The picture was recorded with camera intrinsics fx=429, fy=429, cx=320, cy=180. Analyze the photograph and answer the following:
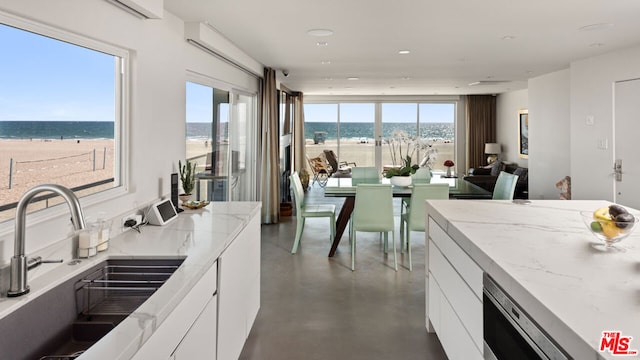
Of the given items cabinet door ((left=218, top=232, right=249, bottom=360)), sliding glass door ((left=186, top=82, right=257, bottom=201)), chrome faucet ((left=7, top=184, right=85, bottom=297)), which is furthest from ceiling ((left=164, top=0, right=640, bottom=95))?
chrome faucet ((left=7, top=184, right=85, bottom=297))

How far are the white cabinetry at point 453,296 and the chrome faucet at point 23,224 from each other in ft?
4.95

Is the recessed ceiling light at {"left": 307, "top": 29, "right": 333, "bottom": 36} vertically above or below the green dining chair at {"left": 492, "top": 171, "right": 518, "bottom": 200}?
above

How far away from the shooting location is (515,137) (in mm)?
9961

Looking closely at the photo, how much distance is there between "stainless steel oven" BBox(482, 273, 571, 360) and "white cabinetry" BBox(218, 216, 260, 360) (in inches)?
46.7

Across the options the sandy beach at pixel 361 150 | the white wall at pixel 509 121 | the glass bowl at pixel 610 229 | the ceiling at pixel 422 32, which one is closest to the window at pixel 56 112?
the ceiling at pixel 422 32

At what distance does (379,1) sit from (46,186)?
8.15 feet

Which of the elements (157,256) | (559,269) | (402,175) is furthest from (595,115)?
(157,256)

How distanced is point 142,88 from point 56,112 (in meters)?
0.71

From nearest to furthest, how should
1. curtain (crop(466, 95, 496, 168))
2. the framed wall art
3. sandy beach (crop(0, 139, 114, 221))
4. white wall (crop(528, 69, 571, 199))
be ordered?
sandy beach (crop(0, 139, 114, 221))
white wall (crop(528, 69, 571, 199))
the framed wall art
curtain (crop(466, 95, 496, 168))

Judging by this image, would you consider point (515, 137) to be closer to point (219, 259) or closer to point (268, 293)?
point (268, 293)

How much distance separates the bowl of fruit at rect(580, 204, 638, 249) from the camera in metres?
1.74

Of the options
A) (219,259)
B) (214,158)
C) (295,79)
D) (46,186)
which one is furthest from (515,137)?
(46,186)

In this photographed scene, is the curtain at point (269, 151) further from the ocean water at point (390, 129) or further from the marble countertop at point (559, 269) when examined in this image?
the ocean water at point (390, 129)

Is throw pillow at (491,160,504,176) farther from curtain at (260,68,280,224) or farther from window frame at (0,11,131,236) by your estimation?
window frame at (0,11,131,236)
